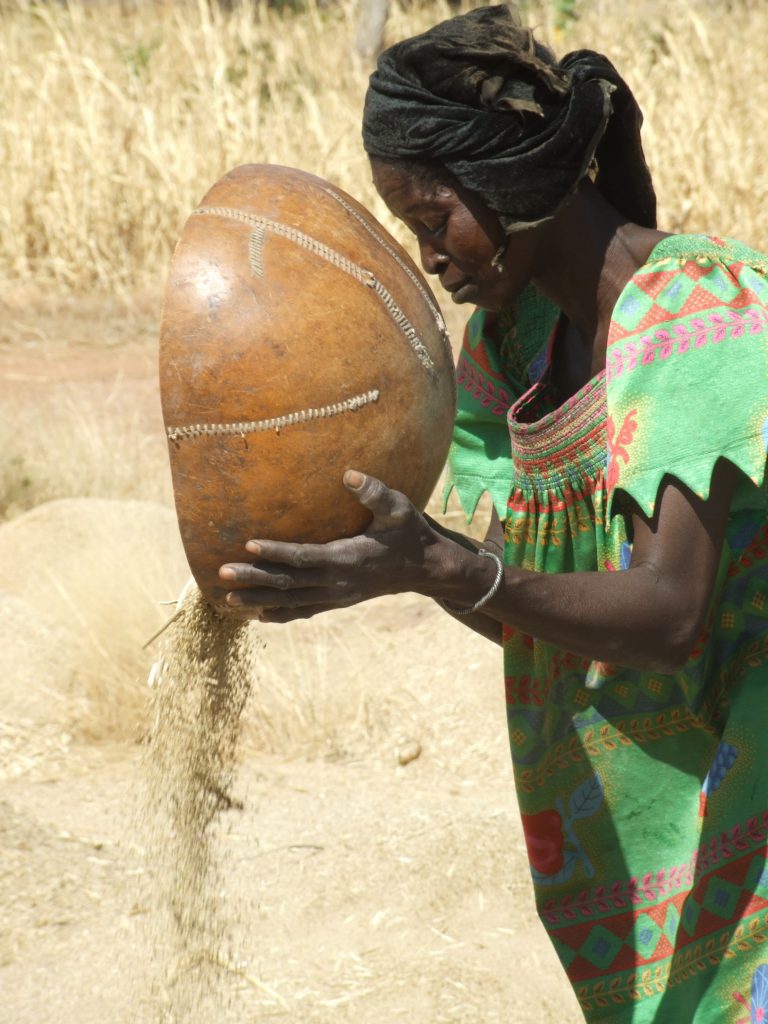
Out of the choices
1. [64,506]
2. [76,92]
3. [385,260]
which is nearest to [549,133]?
[385,260]

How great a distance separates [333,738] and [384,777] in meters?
0.28

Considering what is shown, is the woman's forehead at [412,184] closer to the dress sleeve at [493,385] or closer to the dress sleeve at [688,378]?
the dress sleeve at [688,378]

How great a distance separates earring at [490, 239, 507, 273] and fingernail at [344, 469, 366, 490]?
454 millimetres

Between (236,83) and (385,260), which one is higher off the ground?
(385,260)

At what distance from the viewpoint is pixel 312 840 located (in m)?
4.49

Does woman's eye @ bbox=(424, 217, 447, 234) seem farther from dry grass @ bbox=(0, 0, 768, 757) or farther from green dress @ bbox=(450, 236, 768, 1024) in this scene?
dry grass @ bbox=(0, 0, 768, 757)

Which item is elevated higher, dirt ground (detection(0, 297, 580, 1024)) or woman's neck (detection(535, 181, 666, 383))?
woman's neck (detection(535, 181, 666, 383))

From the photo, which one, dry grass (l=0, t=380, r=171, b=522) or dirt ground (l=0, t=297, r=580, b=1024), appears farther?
dry grass (l=0, t=380, r=171, b=522)

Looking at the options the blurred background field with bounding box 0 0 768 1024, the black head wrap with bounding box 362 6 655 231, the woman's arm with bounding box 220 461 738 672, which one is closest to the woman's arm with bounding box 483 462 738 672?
the woman's arm with bounding box 220 461 738 672

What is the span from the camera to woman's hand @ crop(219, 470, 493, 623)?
190cm

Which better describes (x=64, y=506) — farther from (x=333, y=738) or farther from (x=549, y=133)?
(x=549, y=133)

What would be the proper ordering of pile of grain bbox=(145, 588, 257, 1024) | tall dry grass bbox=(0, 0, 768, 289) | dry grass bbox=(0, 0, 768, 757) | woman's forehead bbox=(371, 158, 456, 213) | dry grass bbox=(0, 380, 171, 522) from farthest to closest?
1. tall dry grass bbox=(0, 0, 768, 289)
2. dry grass bbox=(0, 0, 768, 757)
3. dry grass bbox=(0, 380, 171, 522)
4. pile of grain bbox=(145, 588, 257, 1024)
5. woman's forehead bbox=(371, 158, 456, 213)

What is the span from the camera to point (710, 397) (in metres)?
1.96

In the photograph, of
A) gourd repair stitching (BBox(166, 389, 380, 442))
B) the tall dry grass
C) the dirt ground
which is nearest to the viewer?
gourd repair stitching (BBox(166, 389, 380, 442))
